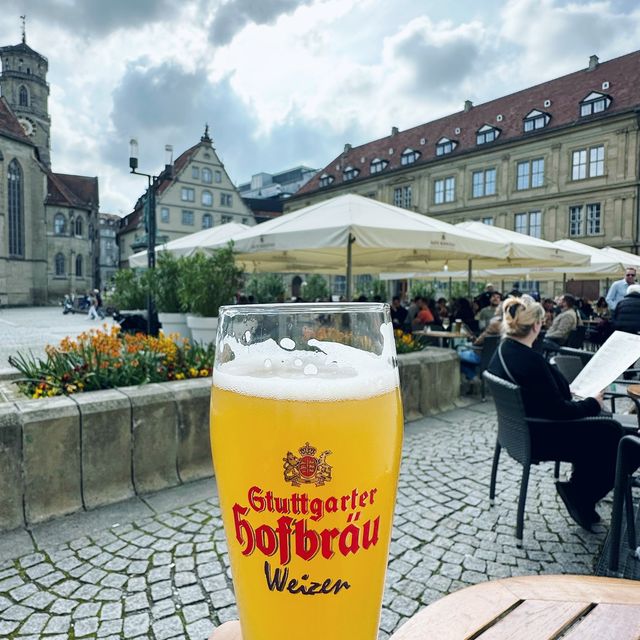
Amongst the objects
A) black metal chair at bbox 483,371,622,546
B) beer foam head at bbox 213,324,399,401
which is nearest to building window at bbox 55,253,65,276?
black metal chair at bbox 483,371,622,546

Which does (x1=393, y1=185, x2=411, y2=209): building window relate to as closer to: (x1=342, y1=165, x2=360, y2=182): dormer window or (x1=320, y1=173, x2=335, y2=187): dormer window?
(x1=342, y1=165, x2=360, y2=182): dormer window

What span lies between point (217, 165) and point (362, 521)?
170 ft

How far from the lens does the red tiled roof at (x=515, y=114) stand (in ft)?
100

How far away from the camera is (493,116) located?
37.5 meters

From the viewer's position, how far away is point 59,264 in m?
47.0

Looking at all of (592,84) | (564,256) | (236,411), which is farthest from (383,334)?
(592,84)

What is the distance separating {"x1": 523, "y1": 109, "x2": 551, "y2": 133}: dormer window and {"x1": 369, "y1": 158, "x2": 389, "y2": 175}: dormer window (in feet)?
41.8

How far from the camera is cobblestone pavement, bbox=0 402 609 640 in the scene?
199cm

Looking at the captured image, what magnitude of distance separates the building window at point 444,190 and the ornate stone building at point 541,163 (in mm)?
80

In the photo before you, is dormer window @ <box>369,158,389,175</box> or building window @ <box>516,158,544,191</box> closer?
building window @ <box>516,158,544,191</box>

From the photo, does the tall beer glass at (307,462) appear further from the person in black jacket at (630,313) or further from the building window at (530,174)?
the building window at (530,174)

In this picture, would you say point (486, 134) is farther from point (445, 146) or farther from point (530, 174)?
point (530, 174)

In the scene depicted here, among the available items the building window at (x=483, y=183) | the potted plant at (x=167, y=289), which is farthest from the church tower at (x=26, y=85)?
the potted plant at (x=167, y=289)

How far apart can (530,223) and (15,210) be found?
4179cm
